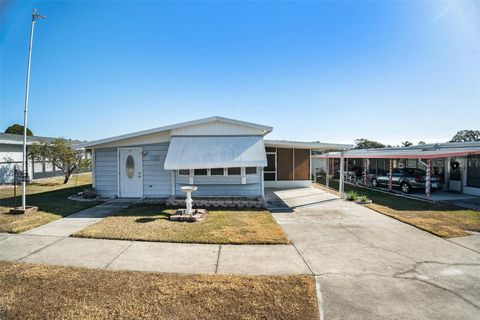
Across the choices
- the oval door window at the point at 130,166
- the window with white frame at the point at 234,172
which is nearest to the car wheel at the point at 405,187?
the window with white frame at the point at 234,172

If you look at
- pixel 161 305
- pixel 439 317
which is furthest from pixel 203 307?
pixel 439 317

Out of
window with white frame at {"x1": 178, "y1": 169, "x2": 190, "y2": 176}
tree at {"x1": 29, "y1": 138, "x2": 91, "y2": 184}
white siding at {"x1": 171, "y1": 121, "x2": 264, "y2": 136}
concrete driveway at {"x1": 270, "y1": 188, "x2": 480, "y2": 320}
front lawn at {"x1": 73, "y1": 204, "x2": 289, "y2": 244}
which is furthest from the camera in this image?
tree at {"x1": 29, "y1": 138, "x2": 91, "y2": 184}

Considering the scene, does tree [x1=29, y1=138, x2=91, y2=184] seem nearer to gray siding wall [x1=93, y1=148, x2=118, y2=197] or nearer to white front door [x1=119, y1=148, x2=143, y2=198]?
gray siding wall [x1=93, y1=148, x2=118, y2=197]

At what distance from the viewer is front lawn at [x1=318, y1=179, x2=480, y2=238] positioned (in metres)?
7.37

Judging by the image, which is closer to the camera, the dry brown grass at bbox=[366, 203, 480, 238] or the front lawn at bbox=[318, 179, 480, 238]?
the dry brown grass at bbox=[366, 203, 480, 238]

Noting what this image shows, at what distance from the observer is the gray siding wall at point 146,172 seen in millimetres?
11219

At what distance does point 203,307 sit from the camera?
11.3 feet

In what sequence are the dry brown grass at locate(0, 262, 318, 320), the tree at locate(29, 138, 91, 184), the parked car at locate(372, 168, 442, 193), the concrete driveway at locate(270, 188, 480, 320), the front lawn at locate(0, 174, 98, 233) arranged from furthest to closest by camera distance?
the tree at locate(29, 138, 91, 184), the parked car at locate(372, 168, 442, 193), the front lawn at locate(0, 174, 98, 233), the concrete driveway at locate(270, 188, 480, 320), the dry brown grass at locate(0, 262, 318, 320)

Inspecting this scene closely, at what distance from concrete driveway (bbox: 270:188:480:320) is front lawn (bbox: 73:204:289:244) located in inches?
28.4

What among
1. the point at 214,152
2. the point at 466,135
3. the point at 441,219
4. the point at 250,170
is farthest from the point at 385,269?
the point at 466,135

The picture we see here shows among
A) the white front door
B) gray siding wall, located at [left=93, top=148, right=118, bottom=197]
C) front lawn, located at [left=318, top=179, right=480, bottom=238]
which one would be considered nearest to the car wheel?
front lawn, located at [left=318, top=179, right=480, bottom=238]

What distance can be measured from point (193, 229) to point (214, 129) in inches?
213

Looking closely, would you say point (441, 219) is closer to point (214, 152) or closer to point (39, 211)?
point (214, 152)

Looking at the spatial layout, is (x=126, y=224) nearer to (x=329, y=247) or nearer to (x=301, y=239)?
(x=301, y=239)
